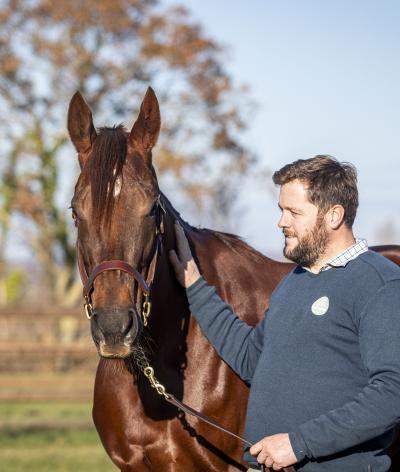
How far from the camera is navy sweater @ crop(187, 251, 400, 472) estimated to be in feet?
9.23

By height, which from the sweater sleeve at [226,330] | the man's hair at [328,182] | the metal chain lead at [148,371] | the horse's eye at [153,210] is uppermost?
the man's hair at [328,182]

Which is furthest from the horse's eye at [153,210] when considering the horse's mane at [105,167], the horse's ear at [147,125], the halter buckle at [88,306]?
the halter buckle at [88,306]

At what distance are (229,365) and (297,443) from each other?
2.93 ft

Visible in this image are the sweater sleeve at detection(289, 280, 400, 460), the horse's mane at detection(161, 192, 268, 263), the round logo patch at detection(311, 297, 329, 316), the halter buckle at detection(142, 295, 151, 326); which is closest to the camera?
the sweater sleeve at detection(289, 280, 400, 460)

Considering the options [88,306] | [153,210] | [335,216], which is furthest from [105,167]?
[335,216]

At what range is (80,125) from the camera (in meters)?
3.68

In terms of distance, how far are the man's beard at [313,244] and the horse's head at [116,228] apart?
0.63 m

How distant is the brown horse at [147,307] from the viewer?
10.7 feet

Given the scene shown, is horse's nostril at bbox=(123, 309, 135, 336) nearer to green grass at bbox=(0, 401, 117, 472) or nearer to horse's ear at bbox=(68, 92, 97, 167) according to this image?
horse's ear at bbox=(68, 92, 97, 167)

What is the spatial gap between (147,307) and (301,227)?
2.31 feet

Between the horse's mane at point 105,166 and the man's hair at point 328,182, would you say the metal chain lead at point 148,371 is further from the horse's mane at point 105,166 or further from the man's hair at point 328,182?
the man's hair at point 328,182

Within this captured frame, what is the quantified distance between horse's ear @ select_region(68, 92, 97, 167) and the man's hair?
97cm

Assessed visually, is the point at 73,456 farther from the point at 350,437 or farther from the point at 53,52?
the point at 53,52

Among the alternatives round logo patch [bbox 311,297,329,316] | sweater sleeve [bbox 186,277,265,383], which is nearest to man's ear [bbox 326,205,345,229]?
round logo patch [bbox 311,297,329,316]
